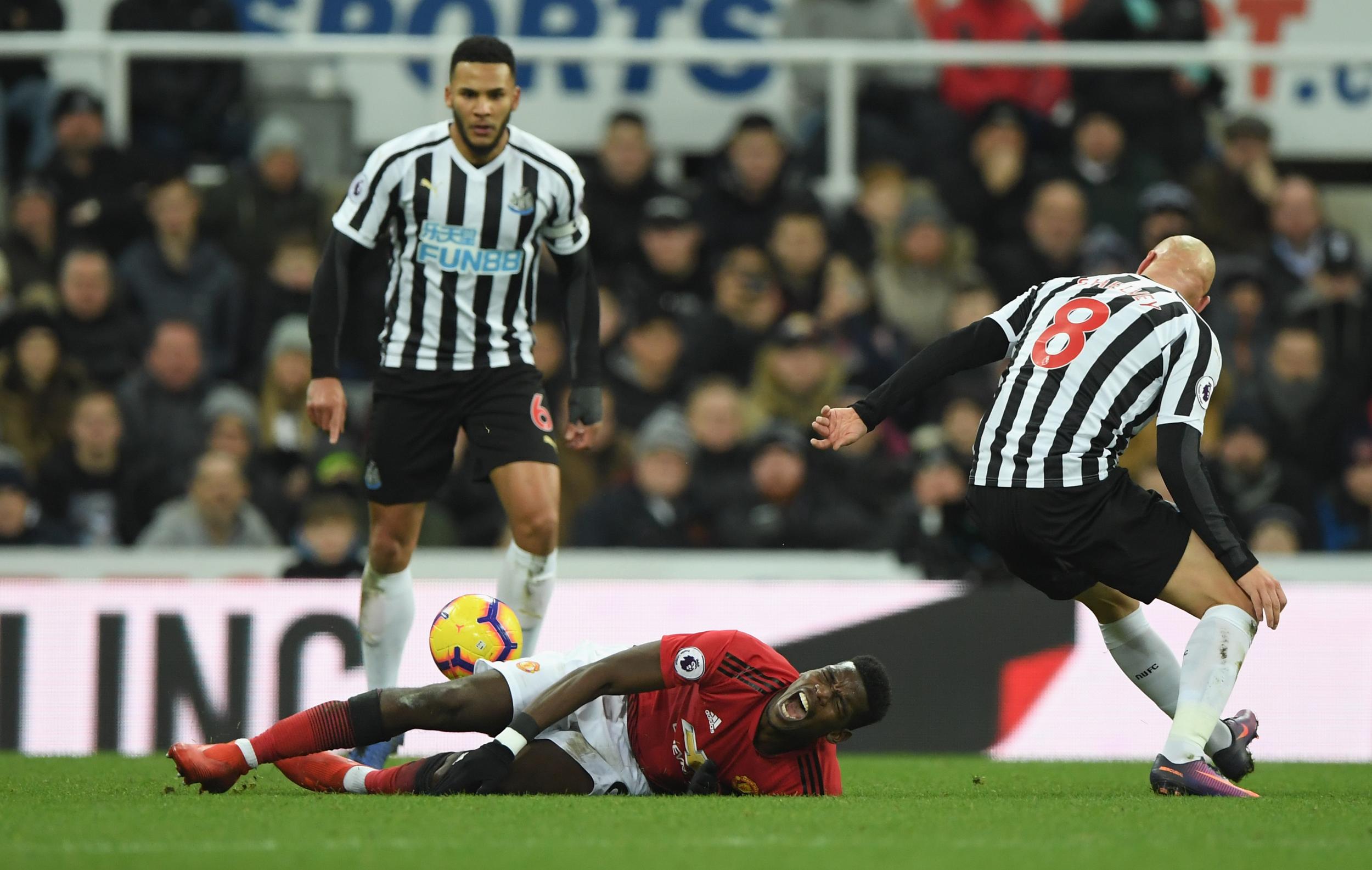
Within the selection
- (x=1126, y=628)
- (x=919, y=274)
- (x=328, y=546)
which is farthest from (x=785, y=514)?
(x=1126, y=628)

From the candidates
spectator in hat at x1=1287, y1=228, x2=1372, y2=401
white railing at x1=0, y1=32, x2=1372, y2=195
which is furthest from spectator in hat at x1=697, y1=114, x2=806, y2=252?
spectator in hat at x1=1287, y1=228, x2=1372, y2=401

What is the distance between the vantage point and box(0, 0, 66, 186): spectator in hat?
1170cm

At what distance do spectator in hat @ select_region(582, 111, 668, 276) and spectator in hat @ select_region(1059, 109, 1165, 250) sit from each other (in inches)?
98.9

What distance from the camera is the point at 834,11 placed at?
1230 cm

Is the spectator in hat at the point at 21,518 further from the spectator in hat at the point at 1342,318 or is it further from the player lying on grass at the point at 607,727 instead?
the spectator in hat at the point at 1342,318

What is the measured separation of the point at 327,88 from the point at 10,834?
752 centimetres

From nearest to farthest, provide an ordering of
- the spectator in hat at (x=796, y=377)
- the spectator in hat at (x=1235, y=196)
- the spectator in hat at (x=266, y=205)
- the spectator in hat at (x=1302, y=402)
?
the spectator in hat at (x=796, y=377) < the spectator in hat at (x=1302, y=402) < the spectator in hat at (x=266, y=205) < the spectator in hat at (x=1235, y=196)

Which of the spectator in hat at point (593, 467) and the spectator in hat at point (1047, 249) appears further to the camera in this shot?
the spectator in hat at point (1047, 249)

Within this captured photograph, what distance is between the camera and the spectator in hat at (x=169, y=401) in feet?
33.9

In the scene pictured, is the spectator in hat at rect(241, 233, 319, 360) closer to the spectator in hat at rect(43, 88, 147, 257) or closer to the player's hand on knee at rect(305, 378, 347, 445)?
the spectator in hat at rect(43, 88, 147, 257)

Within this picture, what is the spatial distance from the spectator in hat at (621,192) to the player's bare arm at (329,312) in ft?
14.4

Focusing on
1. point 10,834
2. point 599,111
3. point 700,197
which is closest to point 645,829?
point 10,834

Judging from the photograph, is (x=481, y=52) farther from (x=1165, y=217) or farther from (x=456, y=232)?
(x=1165, y=217)

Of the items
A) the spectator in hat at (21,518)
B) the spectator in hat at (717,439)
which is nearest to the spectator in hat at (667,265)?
the spectator in hat at (717,439)
